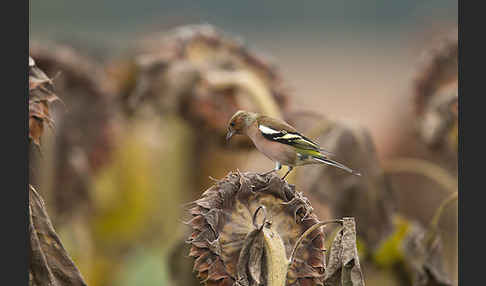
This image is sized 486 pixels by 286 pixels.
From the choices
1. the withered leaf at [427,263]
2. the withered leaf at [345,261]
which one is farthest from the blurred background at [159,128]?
the withered leaf at [345,261]

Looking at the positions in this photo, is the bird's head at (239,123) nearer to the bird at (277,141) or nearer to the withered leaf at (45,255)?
the bird at (277,141)

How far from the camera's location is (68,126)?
168 inches

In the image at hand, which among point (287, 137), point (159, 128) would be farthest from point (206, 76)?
point (287, 137)

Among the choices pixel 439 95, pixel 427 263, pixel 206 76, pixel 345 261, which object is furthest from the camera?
pixel 439 95

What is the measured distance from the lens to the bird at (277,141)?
1.65 m

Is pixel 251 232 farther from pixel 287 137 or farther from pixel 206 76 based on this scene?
pixel 206 76

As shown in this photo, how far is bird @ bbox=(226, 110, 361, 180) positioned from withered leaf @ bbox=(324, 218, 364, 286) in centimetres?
15

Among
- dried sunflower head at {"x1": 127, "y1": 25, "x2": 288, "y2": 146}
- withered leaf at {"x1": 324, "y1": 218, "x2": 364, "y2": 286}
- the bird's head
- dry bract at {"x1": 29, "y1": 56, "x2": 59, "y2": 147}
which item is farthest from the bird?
dried sunflower head at {"x1": 127, "y1": 25, "x2": 288, "y2": 146}

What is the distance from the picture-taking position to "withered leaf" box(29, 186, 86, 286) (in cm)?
158

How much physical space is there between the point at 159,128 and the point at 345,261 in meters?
2.47

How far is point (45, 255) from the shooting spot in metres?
1.61

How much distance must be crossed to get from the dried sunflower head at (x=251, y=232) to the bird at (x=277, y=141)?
0.18 ft

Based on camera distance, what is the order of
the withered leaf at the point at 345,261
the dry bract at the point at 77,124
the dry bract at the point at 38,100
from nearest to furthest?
the withered leaf at the point at 345,261 < the dry bract at the point at 38,100 < the dry bract at the point at 77,124

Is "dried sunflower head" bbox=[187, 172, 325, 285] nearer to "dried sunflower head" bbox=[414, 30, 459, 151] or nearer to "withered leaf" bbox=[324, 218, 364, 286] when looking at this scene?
"withered leaf" bbox=[324, 218, 364, 286]
